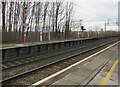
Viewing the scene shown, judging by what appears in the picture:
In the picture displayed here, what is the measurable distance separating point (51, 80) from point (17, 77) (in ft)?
5.01

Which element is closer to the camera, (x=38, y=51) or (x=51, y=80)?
(x=51, y=80)

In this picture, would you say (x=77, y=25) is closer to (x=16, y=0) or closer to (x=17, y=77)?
(x=16, y=0)

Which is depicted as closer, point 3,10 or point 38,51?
point 38,51

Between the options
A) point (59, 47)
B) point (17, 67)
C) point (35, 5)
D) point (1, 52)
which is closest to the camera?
point (17, 67)

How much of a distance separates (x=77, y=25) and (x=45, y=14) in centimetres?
2253

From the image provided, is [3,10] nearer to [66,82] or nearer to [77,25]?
[66,82]

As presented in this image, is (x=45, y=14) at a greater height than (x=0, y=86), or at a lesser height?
greater

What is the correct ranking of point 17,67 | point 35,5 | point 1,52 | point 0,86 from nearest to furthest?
point 0,86 → point 17,67 → point 1,52 → point 35,5

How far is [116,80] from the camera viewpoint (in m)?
5.14

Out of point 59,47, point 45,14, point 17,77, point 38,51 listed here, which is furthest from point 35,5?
point 17,77

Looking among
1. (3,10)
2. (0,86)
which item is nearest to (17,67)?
(0,86)

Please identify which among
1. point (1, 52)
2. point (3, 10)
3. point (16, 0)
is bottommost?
point (1, 52)

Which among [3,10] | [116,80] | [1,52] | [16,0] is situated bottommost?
[116,80]

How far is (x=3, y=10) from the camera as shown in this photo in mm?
21703
